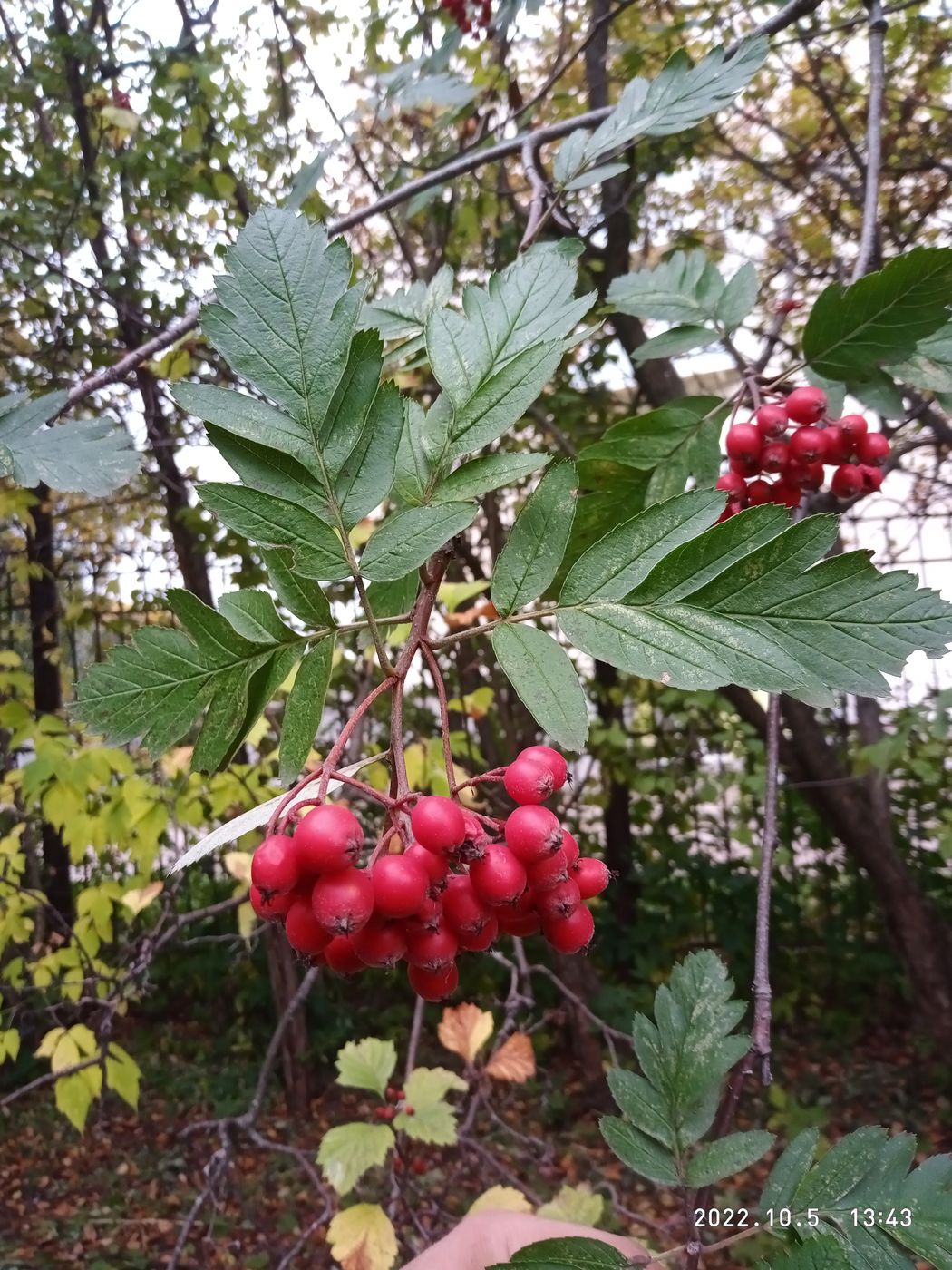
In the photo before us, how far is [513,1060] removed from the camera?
2.60 meters

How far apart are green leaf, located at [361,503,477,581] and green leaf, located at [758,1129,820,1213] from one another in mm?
741

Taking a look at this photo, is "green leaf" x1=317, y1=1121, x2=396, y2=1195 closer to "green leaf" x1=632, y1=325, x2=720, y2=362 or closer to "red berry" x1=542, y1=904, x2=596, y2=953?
"red berry" x1=542, y1=904, x2=596, y2=953

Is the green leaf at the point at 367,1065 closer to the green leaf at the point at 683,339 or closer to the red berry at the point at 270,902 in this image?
the red berry at the point at 270,902

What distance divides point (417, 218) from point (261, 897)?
13.4 ft

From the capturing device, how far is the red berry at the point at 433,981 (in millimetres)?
767

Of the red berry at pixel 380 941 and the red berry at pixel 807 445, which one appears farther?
the red berry at pixel 807 445

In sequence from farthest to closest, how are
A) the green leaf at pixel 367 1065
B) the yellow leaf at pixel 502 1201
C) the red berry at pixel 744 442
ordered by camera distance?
1. the green leaf at pixel 367 1065
2. the yellow leaf at pixel 502 1201
3. the red berry at pixel 744 442

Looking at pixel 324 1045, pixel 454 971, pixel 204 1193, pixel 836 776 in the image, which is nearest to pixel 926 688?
pixel 836 776

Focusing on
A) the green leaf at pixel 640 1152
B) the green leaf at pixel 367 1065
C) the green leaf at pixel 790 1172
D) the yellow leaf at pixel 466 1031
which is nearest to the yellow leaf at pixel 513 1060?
the yellow leaf at pixel 466 1031

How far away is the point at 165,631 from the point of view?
0.76m

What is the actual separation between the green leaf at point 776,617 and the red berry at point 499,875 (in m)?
0.19

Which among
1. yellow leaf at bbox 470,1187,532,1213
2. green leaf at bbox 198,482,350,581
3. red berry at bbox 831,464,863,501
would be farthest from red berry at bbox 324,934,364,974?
yellow leaf at bbox 470,1187,532,1213

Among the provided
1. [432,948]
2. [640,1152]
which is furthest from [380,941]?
[640,1152]

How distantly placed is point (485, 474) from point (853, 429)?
29.9 inches
